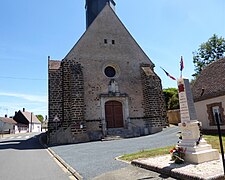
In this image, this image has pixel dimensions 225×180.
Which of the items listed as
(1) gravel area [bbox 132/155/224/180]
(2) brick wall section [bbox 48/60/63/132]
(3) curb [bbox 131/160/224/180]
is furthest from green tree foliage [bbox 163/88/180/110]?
(1) gravel area [bbox 132/155/224/180]

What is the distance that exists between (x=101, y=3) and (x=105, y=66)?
1054cm

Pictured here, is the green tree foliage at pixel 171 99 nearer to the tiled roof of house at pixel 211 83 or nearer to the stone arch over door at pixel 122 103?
the tiled roof of house at pixel 211 83

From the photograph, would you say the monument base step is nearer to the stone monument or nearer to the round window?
the stone monument

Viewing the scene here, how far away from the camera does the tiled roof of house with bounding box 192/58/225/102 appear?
14441mm

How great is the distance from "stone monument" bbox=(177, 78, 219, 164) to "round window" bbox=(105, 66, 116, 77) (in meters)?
13.3

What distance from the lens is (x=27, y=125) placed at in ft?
212

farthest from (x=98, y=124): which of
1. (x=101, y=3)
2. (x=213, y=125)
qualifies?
(x=101, y=3)

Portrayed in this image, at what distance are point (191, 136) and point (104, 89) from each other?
13268 mm

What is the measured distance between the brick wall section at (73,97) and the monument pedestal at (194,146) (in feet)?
37.7

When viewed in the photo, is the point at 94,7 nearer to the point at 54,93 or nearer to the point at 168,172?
the point at 54,93

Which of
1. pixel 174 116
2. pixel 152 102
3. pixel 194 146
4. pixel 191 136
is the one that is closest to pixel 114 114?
pixel 152 102

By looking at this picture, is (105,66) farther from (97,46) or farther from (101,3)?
(101,3)

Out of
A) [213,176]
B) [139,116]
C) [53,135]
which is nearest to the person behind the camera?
[213,176]

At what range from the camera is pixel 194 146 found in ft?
19.2
